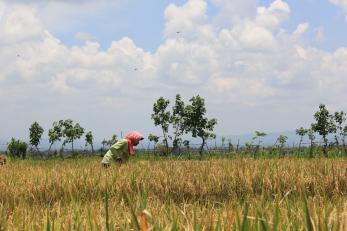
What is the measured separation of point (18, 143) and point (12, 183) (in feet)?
80.6

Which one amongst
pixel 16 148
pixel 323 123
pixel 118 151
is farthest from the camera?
pixel 323 123

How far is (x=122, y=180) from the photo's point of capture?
6.66 meters

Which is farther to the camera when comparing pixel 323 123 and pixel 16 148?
pixel 323 123

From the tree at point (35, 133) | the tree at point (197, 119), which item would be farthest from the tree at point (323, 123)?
the tree at point (35, 133)

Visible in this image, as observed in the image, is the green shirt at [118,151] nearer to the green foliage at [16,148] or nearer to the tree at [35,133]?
the green foliage at [16,148]

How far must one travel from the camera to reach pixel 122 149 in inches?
447

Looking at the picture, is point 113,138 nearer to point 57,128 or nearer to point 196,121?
point 196,121

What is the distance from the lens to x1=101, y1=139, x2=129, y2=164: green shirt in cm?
1119

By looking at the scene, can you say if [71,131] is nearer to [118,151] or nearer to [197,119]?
[197,119]

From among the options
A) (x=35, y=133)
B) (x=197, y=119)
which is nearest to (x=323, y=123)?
(x=197, y=119)

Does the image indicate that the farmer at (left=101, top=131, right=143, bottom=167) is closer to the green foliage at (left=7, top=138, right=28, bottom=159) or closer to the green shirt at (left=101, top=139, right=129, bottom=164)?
the green shirt at (left=101, top=139, right=129, bottom=164)

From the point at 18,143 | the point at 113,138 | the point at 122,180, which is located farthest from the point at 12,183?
the point at 113,138

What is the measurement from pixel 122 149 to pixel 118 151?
112 millimetres

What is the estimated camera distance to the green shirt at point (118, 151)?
1119 centimetres
